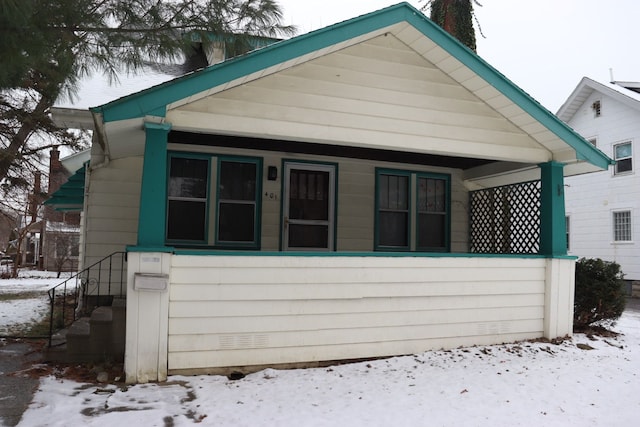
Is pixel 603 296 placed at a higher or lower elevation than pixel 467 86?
lower

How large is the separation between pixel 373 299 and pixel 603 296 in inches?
153

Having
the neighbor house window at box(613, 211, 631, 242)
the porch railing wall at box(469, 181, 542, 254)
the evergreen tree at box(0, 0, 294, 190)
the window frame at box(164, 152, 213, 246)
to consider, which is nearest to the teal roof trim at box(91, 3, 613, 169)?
the evergreen tree at box(0, 0, 294, 190)

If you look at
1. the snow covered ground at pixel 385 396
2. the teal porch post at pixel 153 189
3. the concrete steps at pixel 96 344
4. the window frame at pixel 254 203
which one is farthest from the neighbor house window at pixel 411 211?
the concrete steps at pixel 96 344

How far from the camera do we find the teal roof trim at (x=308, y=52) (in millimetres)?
5012

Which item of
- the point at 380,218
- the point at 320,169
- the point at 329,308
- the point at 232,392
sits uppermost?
the point at 320,169

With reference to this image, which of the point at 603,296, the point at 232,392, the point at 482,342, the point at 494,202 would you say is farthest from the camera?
the point at 494,202

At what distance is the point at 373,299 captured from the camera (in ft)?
19.7

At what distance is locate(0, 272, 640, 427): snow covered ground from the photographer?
414cm

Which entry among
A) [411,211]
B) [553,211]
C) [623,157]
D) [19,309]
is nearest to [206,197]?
[411,211]

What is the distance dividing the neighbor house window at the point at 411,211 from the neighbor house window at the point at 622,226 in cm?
1055

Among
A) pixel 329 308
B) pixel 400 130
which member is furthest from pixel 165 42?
pixel 329 308

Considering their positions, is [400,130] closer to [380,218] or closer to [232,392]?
[380,218]

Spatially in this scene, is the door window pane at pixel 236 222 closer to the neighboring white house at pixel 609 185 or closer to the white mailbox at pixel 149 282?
the white mailbox at pixel 149 282

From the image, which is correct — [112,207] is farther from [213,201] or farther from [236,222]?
[236,222]
